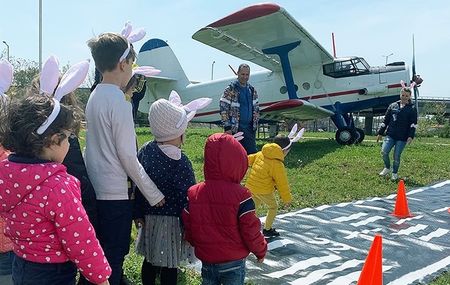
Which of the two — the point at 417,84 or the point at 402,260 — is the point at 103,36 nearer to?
the point at 402,260

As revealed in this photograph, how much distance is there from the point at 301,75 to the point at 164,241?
38.4ft

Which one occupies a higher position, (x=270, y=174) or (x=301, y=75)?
(x=301, y=75)

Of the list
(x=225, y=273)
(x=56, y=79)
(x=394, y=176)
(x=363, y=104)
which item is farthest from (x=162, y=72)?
(x=56, y=79)

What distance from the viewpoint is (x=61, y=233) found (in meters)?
1.83

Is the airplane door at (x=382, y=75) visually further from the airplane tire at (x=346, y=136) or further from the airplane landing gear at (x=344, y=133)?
the airplane tire at (x=346, y=136)

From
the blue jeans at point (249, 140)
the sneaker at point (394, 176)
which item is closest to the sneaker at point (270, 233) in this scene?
the blue jeans at point (249, 140)

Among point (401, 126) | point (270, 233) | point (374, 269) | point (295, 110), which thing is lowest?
point (270, 233)

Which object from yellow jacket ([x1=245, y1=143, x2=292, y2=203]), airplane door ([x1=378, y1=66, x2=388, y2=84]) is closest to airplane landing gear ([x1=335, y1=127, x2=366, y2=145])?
airplane door ([x1=378, y1=66, x2=388, y2=84])

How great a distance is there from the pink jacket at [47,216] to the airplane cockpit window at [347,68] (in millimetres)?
12459

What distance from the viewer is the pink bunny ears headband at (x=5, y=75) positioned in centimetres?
232

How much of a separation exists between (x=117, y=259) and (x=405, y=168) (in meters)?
8.20

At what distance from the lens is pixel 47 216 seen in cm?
183

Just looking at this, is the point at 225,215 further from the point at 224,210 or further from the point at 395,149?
the point at 395,149

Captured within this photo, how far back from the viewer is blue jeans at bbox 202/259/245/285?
2.60 meters
